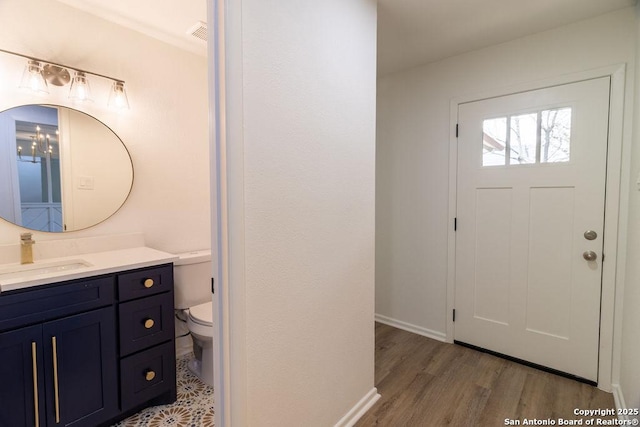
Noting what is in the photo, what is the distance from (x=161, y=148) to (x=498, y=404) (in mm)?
2773

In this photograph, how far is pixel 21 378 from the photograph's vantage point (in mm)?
1297

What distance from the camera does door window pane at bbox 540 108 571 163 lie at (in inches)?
77.7

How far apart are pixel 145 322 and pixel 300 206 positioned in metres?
1.14

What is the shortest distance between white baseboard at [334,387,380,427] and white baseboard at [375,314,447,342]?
3.14ft

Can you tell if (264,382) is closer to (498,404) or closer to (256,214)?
(256,214)

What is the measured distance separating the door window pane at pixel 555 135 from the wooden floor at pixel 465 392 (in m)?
1.48

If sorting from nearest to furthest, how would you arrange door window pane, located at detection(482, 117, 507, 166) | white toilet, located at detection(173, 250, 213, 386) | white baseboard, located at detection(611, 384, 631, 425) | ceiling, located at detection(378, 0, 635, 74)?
1. white baseboard, located at detection(611, 384, 631, 425)
2. ceiling, located at detection(378, 0, 635, 74)
3. white toilet, located at detection(173, 250, 213, 386)
4. door window pane, located at detection(482, 117, 507, 166)

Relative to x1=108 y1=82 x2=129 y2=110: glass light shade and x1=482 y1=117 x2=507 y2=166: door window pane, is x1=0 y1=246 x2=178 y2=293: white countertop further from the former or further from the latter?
x1=482 y1=117 x2=507 y2=166: door window pane

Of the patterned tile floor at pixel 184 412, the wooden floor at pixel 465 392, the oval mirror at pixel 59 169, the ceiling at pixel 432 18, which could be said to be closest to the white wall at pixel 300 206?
the wooden floor at pixel 465 392

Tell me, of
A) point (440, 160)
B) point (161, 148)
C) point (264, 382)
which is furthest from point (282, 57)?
point (440, 160)

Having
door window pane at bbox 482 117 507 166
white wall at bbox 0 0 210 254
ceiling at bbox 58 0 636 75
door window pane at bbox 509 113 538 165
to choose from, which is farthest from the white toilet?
door window pane at bbox 509 113 538 165

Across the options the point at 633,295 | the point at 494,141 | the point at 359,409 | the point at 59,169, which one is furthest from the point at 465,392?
the point at 59,169

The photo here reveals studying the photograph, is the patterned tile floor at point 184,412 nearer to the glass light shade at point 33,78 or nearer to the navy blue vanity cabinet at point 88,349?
the navy blue vanity cabinet at point 88,349

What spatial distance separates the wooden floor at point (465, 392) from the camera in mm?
1670
